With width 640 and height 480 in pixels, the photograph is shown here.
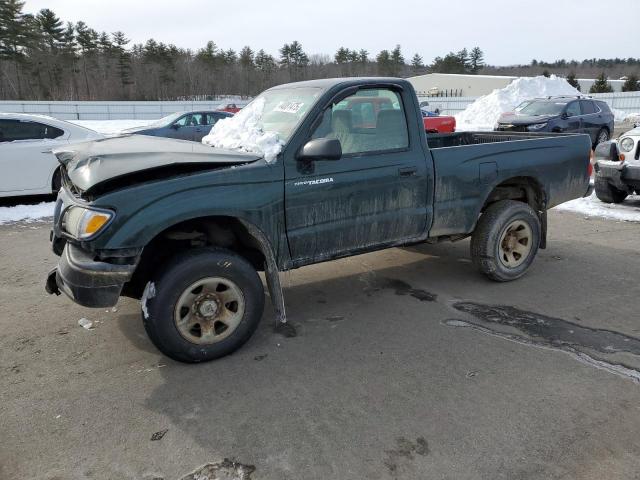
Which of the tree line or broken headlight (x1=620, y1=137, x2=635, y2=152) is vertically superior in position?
the tree line

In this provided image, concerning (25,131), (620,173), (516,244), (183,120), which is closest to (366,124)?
(516,244)

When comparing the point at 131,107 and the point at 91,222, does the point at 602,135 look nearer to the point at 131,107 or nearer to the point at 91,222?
the point at 91,222

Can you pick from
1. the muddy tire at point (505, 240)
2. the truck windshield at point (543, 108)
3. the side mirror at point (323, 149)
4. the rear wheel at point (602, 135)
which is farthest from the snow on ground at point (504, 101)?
the side mirror at point (323, 149)

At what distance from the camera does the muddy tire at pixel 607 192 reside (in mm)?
8484

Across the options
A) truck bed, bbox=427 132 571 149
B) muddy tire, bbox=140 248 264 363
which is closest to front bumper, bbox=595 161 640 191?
truck bed, bbox=427 132 571 149

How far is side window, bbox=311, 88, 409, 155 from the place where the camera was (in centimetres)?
400

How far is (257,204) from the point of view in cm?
362

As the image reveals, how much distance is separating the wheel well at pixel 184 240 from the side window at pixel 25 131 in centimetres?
613

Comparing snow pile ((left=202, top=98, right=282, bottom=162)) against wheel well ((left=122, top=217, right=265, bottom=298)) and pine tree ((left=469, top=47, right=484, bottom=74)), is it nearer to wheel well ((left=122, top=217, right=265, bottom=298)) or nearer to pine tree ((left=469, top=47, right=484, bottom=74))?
wheel well ((left=122, top=217, right=265, bottom=298))

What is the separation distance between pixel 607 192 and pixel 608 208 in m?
0.29

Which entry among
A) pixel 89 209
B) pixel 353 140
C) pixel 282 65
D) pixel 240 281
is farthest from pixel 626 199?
pixel 282 65

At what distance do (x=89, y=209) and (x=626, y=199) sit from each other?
358 inches

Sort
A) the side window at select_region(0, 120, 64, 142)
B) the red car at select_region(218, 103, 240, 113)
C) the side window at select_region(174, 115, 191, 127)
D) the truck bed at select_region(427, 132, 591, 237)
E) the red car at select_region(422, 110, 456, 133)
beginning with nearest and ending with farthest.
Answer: the truck bed at select_region(427, 132, 591, 237), the side window at select_region(0, 120, 64, 142), the side window at select_region(174, 115, 191, 127), the red car at select_region(422, 110, 456, 133), the red car at select_region(218, 103, 240, 113)

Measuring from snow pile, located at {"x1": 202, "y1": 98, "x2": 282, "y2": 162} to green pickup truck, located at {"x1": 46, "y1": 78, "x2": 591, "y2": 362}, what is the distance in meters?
0.02
